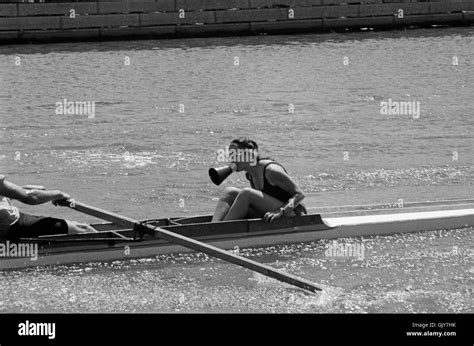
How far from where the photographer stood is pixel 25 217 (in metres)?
12.7

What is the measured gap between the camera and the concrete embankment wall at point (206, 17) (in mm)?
43750

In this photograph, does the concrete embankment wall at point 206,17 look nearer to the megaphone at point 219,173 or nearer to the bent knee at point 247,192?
the megaphone at point 219,173

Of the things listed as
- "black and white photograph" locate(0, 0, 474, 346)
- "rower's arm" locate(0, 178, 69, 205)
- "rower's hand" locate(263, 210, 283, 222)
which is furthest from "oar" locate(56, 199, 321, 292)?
"rower's hand" locate(263, 210, 283, 222)

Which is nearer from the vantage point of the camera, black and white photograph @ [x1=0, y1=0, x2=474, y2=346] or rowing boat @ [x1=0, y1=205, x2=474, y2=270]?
black and white photograph @ [x1=0, y1=0, x2=474, y2=346]

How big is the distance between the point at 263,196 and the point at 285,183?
35 centimetres

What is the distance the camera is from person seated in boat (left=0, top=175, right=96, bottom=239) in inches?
481

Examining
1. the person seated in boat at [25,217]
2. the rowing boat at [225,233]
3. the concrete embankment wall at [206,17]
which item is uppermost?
the concrete embankment wall at [206,17]

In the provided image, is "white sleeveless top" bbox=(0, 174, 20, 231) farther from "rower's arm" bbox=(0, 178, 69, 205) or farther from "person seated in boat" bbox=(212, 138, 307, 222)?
"person seated in boat" bbox=(212, 138, 307, 222)

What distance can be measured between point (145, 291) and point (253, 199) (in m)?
2.02

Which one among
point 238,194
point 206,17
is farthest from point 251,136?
point 206,17

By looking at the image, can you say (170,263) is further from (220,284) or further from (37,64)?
(37,64)

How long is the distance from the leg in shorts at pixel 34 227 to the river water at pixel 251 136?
485 mm

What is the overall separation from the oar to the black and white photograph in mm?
30

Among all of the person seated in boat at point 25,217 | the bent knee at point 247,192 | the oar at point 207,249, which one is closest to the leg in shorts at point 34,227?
the person seated in boat at point 25,217
